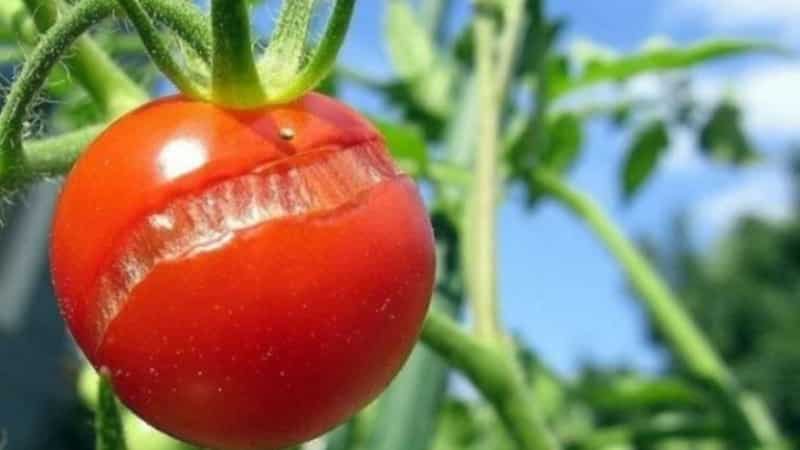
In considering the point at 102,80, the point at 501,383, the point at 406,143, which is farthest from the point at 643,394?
the point at 102,80

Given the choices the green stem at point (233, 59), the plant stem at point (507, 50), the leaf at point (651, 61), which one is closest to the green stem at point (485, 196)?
the plant stem at point (507, 50)

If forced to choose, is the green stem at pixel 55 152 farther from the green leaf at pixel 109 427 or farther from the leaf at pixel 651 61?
the leaf at pixel 651 61

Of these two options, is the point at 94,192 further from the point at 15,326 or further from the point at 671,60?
the point at 15,326

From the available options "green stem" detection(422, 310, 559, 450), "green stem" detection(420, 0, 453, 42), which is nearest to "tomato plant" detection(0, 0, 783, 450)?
"green stem" detection(422, 310, 559, 450)

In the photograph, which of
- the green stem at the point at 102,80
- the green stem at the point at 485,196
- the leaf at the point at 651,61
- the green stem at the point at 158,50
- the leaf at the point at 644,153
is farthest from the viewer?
the leaf at the point at 644,153

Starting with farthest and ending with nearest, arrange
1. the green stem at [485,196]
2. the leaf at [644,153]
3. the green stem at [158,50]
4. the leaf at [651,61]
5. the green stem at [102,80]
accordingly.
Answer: the leaf at [644,153] < the leaf at [651,61] < the green stem at [485,196] < the green stem at [102,80] < the green stem at [158,50]
